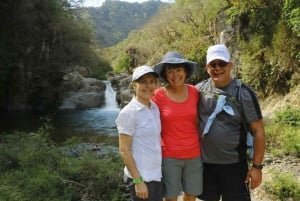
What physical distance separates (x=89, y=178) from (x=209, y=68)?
389 centimetres

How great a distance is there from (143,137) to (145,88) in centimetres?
39

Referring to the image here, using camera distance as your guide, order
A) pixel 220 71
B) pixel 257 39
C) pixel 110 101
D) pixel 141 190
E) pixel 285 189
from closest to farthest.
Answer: pixel 141 190 → pixel 220 71 → pixel 285 189 → pixel 257 39 → pixel 110 101

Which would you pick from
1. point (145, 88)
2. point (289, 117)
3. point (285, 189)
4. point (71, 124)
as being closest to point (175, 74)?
point (145, 88)

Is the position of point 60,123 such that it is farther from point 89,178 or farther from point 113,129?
point 89,178

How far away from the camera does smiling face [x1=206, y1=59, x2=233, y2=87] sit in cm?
330

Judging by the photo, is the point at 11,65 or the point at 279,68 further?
the point at 11,65

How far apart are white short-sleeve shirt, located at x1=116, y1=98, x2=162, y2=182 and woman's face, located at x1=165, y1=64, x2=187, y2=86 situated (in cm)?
34

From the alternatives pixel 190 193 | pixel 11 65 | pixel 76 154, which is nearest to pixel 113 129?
pixel 76 154

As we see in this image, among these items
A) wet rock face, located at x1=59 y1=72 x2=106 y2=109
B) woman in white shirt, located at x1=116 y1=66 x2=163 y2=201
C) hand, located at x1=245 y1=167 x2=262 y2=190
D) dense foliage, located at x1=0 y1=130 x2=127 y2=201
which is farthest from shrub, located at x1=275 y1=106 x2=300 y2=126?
wet rock face, located at x1=59 y1=72 x2=106 y2=109

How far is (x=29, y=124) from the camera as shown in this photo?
738 inches

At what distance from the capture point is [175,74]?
10.9 feet

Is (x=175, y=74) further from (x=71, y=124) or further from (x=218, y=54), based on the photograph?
(x=71, y=124)

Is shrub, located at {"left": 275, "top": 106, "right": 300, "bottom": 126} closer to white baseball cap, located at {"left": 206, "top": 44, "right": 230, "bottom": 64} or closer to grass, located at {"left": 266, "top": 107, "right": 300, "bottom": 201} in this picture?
grass, located at {"left": 266, "top": 107, "right": 300, "bottom": 201}

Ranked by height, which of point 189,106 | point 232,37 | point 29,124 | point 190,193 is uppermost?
point 232,37
